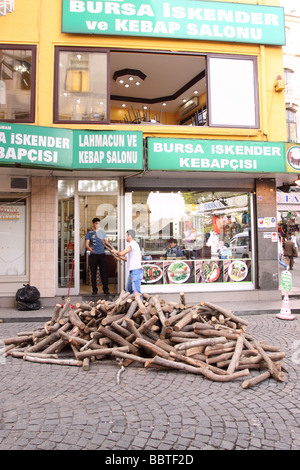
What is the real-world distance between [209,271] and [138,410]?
22.1 ft

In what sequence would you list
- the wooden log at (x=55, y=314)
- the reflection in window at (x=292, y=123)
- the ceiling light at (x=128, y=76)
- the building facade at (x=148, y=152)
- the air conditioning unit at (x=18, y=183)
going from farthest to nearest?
the reflection in window at (x=292, y=123)
the ceiling light at (x=128, y=76)
the air conditioning unit at (x=18, y=183)
the building facade at (x=148, y=152)
the wooden log at (x=55, y=314)

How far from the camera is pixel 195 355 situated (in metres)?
4.98

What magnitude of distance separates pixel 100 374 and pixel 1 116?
24.5 feet

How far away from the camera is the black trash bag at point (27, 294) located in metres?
8.59

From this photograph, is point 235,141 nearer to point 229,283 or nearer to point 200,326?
point 229,283

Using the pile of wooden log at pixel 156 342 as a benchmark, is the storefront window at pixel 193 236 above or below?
above

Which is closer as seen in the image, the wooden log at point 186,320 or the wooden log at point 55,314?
the wooden log at point 186,320

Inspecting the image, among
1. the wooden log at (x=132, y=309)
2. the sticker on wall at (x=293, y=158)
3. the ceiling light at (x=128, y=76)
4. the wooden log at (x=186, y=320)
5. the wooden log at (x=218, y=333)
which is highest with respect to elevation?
the ceiling light at (x=128, y=76)

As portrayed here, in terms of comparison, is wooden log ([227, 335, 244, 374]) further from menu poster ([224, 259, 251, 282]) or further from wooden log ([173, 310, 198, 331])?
menu poster ([224, 259, 251, 282])

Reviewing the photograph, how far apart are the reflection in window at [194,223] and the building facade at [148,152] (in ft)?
0.10

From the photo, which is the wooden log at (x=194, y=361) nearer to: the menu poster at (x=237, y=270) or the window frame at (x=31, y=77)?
the menu poster at (x=237, y=270)

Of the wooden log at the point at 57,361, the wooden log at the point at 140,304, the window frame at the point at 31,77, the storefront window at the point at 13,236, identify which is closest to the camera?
the wooden log at the point at 57,361

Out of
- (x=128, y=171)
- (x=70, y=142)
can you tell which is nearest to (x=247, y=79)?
(x=128, y=171)

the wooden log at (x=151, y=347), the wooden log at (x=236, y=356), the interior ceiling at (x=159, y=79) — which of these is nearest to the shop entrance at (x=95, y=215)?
the interior ceiling at (x=159, y=79)
